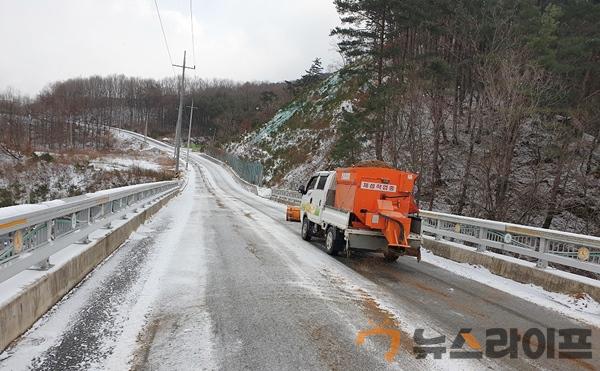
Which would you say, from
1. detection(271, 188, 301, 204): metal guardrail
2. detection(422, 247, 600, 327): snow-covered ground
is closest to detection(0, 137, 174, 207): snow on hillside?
detection(271, 188, 301, 204): metal guardrail

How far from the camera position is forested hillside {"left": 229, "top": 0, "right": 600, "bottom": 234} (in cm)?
2205

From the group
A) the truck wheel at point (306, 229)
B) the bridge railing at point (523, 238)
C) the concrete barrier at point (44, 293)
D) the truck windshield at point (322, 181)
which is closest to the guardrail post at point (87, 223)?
the concrete barrier at point (44, 293)

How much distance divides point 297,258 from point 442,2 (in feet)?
87.0

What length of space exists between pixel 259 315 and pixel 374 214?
5.00 m

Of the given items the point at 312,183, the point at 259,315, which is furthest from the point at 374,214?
the point at 259,315

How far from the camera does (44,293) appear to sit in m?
5.53

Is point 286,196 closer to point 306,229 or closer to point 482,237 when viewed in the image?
point 306,229

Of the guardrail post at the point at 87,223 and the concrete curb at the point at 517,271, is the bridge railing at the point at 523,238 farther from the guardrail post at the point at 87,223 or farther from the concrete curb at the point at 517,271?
the guardrail post at the point at 87,223

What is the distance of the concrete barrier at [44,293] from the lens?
4.52 metres

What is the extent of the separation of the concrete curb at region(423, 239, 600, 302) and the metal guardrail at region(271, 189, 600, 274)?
25cm

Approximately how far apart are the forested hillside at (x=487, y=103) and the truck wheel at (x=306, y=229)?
10782 millimetres

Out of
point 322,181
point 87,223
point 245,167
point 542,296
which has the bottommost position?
point 245,167

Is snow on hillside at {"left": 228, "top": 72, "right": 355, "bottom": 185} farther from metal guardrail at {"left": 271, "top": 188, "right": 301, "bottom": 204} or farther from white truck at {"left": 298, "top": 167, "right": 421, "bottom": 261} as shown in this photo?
white truck at {"left": 298, "top": 167, "right": 421, "bottom": 261}

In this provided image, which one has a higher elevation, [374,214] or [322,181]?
[322,181]
